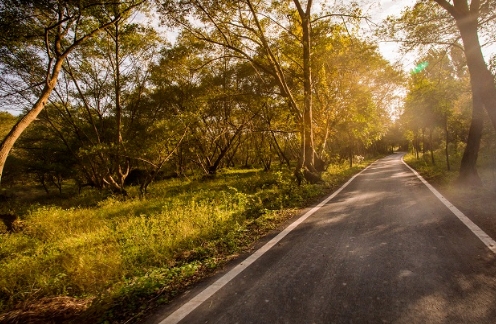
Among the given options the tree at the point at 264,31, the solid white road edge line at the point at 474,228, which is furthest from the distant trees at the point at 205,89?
the solid white road edge line at the point at 474,228

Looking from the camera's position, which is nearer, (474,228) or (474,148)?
(474,228)

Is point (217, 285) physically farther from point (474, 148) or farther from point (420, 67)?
point (420, 67)

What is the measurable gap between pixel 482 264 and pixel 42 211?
A: 15.9m

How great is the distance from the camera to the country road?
92.4 inches

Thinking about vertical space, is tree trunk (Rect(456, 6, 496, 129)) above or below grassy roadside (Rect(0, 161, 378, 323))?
above

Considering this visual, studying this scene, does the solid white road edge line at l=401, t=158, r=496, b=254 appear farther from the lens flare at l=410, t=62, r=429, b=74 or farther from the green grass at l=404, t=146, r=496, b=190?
the lens flare at l=410, t=62, r=429, b=74

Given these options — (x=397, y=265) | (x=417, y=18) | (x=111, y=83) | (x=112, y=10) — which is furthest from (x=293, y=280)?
(x=111, y=83)

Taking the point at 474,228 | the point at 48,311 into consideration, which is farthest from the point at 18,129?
the point at 474,228

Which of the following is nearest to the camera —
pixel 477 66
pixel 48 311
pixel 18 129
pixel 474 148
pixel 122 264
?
pixel 48 311

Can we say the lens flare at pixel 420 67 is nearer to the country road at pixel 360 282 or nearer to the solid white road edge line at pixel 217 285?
the country road at pixel 360 282

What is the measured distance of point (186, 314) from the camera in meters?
2.59

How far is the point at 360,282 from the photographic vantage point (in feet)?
9.41

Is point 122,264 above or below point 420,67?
below

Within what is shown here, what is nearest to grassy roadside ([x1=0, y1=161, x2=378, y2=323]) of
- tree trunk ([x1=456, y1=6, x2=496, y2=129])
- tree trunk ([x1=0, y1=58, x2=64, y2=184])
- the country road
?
the country road
